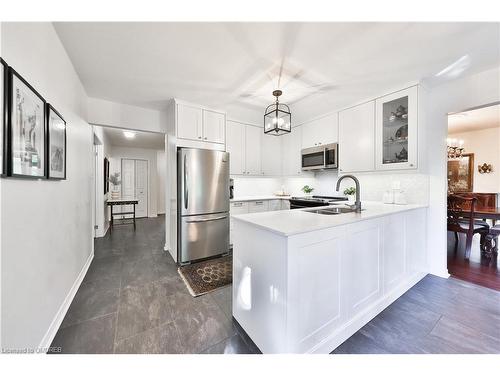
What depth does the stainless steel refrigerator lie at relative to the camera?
283 cm

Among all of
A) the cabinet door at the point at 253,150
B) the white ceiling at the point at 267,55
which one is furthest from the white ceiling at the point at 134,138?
the cabinet door at the point at 253,150

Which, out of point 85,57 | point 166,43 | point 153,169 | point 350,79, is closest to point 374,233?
point 350,79

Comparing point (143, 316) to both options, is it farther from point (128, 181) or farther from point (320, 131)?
point (128, 181)

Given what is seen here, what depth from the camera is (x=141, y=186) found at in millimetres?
6801

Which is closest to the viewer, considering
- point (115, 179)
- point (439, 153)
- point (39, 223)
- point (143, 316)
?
point (39, 223)

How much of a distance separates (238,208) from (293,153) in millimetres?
1658

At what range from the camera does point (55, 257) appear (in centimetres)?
161

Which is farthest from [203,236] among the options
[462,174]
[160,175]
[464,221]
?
[462,174]

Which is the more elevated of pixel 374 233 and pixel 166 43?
pixel 166 43

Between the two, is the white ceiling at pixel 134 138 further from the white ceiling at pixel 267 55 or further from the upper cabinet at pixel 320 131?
the upper cabinet at pixel 320 131

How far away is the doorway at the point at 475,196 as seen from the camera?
2.78 metres

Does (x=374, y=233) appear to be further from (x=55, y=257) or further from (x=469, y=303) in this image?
(x=55, y=257)

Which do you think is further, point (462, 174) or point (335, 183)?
point (462, 174)
